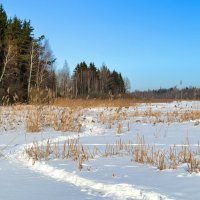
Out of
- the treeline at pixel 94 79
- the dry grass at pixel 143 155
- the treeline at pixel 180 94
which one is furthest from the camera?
the treeline at pixel 94 79

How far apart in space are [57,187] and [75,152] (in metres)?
1.75

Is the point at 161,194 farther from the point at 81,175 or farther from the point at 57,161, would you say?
the point at 57,161

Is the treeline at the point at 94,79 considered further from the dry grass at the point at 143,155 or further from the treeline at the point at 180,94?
the dry grass at the point at 143,155

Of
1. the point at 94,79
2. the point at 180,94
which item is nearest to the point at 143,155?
the point at 180,94

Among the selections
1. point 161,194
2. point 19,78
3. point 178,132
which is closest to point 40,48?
point 19,78

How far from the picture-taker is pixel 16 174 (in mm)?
4758

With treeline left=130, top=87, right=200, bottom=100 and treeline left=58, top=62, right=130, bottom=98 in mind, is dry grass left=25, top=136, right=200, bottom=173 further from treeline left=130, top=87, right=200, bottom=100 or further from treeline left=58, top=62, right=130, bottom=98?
treeline left=58, top=62, right=130, bottom=98

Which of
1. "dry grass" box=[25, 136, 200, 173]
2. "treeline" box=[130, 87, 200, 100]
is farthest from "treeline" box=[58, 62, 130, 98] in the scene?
"dry grass" box=[25, 136, 200, 173]

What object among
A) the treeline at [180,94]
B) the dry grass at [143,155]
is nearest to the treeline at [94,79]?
the treeline at [180,94]

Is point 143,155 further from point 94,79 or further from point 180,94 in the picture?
point 94,79

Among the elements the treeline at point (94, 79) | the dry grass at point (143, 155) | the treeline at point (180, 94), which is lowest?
the dry grass at point (143, 155)

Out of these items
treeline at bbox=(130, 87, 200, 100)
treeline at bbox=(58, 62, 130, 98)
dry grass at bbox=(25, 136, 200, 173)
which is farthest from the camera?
treeline at bbox=(58, 62, 130, 98)

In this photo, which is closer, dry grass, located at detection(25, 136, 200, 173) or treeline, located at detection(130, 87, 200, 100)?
dry grass, located at detection(25, 136, 200, 173)

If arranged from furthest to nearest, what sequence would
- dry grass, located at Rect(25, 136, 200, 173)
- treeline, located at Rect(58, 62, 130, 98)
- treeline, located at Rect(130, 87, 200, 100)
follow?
treeline, located at Rect(58, 62, 130, 98)
treeline, located at Rect(130, 87, 200, 100)
dry grass, located at Rect(25, 136, 200, 173)
